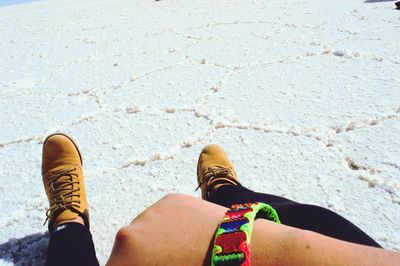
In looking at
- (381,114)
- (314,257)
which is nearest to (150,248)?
(314,257)

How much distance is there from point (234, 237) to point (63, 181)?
2.07ft

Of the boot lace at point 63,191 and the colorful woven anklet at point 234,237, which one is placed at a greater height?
the colorful woven anklet at point 234,237

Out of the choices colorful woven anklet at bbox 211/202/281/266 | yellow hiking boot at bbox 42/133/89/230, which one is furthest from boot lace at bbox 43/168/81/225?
colorful woven anklet at bbox 211/202/281/266

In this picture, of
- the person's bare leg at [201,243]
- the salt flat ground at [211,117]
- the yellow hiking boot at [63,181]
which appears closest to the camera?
the person's bare leg at [201,243]

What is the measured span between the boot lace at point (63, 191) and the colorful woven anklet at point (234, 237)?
496 millimetres

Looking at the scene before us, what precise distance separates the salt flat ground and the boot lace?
0.09m

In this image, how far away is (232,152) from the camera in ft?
3.96

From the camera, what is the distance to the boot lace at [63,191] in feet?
2.90

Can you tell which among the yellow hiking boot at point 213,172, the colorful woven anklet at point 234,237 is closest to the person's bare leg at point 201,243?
the colorful woven anklet at point 234,237

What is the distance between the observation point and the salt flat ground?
39.1 inches

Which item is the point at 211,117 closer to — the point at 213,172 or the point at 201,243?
the point at 213,172

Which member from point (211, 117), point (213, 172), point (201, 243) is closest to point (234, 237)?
point (201, 243)

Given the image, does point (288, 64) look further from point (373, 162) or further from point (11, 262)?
point (11, 262)

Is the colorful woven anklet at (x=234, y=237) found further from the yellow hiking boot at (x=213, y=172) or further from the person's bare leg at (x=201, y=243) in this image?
the yellow hiking boot at (x=213, y=172)
